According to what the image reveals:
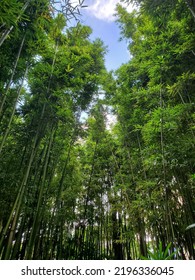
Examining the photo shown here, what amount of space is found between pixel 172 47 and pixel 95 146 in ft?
11.5

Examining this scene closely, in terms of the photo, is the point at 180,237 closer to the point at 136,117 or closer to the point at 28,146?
the point at 136,117

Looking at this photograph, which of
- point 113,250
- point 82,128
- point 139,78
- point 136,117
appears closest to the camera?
point 136,117

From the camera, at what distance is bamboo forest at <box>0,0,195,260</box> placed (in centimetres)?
320

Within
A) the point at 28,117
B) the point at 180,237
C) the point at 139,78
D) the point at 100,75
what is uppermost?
the point at 100,75

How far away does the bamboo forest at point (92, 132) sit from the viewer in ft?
10.5

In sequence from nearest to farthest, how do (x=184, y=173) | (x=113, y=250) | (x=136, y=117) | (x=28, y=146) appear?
(x=184, y=173)
(x=28, y=146)
(x=136, y=117)
(x=113, y=250)

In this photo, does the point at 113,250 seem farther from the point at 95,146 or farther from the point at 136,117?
the point at 136,117

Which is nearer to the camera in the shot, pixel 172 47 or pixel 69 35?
pixel 172 47

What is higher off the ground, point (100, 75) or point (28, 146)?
point (100, 75)

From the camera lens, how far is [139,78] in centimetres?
522

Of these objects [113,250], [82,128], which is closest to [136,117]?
[82,128]

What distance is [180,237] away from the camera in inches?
176

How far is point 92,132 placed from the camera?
6.26 m

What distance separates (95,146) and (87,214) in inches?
78.5
